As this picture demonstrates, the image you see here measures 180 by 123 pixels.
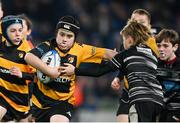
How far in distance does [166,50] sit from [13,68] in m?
2.05

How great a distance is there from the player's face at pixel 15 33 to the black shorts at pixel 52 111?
0.94 m

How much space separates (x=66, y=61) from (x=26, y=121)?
1.20 m

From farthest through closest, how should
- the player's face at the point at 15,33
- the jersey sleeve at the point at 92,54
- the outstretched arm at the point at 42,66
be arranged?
the player's face at the point at 15,33, the jersey sleeve at the point at 92,54, the outstretched arm at the point at 42,66

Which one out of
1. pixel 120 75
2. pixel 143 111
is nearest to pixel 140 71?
pixel 143 111

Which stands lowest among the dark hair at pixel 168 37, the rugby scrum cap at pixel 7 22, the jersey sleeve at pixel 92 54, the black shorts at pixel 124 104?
the black shorts at pixel 124 104

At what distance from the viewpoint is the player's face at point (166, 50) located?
9570 millimetres

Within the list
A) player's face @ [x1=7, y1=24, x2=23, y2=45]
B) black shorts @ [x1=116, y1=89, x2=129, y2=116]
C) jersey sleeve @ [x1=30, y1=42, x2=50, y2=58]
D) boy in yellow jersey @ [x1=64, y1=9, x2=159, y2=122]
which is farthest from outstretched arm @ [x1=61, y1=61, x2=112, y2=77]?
player's face @ [x1=7, y1=24, x2=23, y2=45]

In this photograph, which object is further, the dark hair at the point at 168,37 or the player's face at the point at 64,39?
the dark hair at the point at 168,37

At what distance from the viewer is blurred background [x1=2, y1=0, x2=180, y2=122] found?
655 inches

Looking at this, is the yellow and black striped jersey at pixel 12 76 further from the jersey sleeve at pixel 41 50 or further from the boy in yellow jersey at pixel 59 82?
the jersey sleeve at pixel 41 50

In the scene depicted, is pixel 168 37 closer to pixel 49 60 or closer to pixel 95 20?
pixel 49 60

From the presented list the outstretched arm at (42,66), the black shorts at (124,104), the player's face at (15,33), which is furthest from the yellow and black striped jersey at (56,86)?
the black shorts at (124,104)

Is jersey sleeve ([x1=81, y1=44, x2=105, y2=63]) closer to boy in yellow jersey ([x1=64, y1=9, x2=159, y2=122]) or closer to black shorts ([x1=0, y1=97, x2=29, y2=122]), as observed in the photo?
boy in yellow jersey ([x1=64, y1=9, x2=159, y2=122])

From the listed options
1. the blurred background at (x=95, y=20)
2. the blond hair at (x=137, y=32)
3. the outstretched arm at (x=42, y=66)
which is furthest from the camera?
the blurred background at (x=95, y=20)
